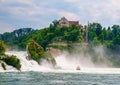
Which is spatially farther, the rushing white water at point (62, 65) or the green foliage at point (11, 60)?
the rushing white water at point (62, 65)

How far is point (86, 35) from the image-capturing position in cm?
14425

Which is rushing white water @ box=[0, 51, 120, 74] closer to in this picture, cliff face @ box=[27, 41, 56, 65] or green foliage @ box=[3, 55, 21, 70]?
green foliage @ box=[3, 55, 21, 70]

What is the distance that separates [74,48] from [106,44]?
13.4 metres

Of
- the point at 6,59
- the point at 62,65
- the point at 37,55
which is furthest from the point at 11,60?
the point at 62,65

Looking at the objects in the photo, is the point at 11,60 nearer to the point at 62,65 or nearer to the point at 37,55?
the point at 37,55

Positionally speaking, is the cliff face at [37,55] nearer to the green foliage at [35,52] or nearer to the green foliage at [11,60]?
the green foliage at [35,52]

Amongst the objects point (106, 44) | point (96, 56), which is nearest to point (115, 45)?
point (106, 44)

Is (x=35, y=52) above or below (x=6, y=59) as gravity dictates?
below

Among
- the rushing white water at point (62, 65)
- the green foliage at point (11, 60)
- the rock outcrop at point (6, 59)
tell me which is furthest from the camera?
the rushing white water at point (62, 65)

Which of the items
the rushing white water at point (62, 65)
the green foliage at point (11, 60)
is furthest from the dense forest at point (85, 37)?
the green foliage at point (11, 60)

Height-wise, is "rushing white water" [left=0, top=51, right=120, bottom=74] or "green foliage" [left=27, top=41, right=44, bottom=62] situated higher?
"green foliage" [left=27, top=41, right=44, bottom=62]

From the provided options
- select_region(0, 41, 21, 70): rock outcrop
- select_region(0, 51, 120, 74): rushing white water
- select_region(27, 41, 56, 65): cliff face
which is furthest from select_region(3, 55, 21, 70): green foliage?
select_region(27, 41, 56, 65): cliff face

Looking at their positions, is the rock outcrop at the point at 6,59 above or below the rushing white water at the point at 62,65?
above

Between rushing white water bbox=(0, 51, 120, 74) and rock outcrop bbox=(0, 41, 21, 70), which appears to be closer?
rock outcrop bbox=(0, 41, 21, 70)
